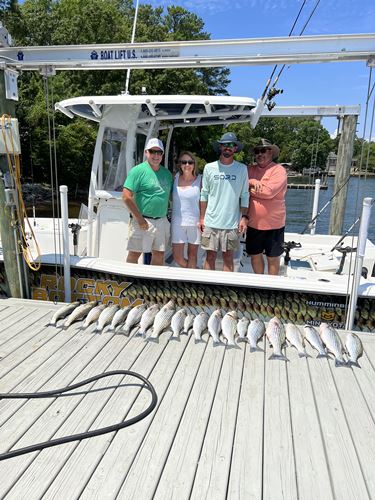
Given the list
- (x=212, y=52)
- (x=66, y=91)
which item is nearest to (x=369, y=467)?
(x=212, y=52)

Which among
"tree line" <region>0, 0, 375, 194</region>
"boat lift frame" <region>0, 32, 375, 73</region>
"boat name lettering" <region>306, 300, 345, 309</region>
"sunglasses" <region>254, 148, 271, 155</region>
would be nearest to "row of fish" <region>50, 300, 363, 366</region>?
Result: "boat name lettering" <region>306, 300, 345, 309</region>

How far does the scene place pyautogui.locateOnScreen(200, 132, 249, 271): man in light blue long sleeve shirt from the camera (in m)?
4.27

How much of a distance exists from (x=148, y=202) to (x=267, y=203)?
1.32 m

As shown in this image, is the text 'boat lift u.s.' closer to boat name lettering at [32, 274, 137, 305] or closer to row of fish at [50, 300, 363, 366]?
boat name lettering at [32, 274, 137, 305]

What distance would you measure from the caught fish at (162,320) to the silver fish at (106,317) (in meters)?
0.46

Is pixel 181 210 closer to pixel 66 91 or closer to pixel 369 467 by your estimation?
pixel 369 467

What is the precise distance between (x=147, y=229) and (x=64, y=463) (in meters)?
2.71

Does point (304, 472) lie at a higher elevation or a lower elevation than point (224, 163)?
lower

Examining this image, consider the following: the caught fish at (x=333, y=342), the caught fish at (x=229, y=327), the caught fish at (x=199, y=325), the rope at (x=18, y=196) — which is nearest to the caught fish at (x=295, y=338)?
the caught fish at (x=333, y=342)

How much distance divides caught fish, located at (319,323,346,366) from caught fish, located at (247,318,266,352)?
53 cm

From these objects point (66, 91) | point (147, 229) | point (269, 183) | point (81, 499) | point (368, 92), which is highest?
point (66, 91)

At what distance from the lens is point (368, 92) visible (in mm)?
3299

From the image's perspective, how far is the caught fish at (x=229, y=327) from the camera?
3.51 m

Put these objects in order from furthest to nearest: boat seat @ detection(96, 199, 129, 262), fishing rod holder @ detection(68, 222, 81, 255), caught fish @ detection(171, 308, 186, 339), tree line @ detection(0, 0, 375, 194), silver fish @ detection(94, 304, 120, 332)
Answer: tree line @ detection(0, 0, 375, 194) → fishing rod holder @ detection(68, 222, 81, 255) → boat seat @ detection(96, 199, 129, 262) → silver fish @ detection(94, 304, 120, 332) → caught fish @ detection(171, 308, 186, 339)
